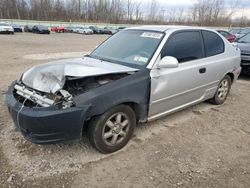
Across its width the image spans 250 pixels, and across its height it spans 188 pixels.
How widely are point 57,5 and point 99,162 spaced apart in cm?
8924

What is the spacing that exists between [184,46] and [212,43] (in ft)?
3.01

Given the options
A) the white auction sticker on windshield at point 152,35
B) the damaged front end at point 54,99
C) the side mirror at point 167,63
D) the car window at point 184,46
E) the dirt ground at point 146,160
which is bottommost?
the dirt ground at point 146,160

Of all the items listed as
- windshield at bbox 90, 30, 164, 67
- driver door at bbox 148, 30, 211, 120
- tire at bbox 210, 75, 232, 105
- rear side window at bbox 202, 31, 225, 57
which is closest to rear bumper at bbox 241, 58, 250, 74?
tire at bbox 210, 75, 232, 105

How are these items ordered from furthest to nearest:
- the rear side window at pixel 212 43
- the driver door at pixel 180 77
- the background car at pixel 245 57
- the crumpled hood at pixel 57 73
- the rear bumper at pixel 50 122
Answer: the background car at pixel 245 57, the rear side window at pixel 212 43, the driver door at pixel 180 77, the crumpled hood at pixel 57 73, the rear bumper at pixel 50 122

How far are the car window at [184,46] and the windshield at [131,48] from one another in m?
0.19

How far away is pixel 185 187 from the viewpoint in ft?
9.47

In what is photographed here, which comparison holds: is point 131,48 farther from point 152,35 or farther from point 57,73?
point 57,73

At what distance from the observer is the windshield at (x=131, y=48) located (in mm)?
3809

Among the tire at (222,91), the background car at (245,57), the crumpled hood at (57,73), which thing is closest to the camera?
the crumpled hood at (57,73)

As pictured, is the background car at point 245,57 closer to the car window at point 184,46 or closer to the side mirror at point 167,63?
the car window at point 184,46

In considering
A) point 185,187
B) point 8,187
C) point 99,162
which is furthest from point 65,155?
point 185,187

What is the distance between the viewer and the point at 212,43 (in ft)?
15.8

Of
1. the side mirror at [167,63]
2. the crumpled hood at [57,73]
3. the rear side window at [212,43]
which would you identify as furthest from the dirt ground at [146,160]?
the rear side window at [212,43]

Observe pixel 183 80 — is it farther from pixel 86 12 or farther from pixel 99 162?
pixel 86 12
